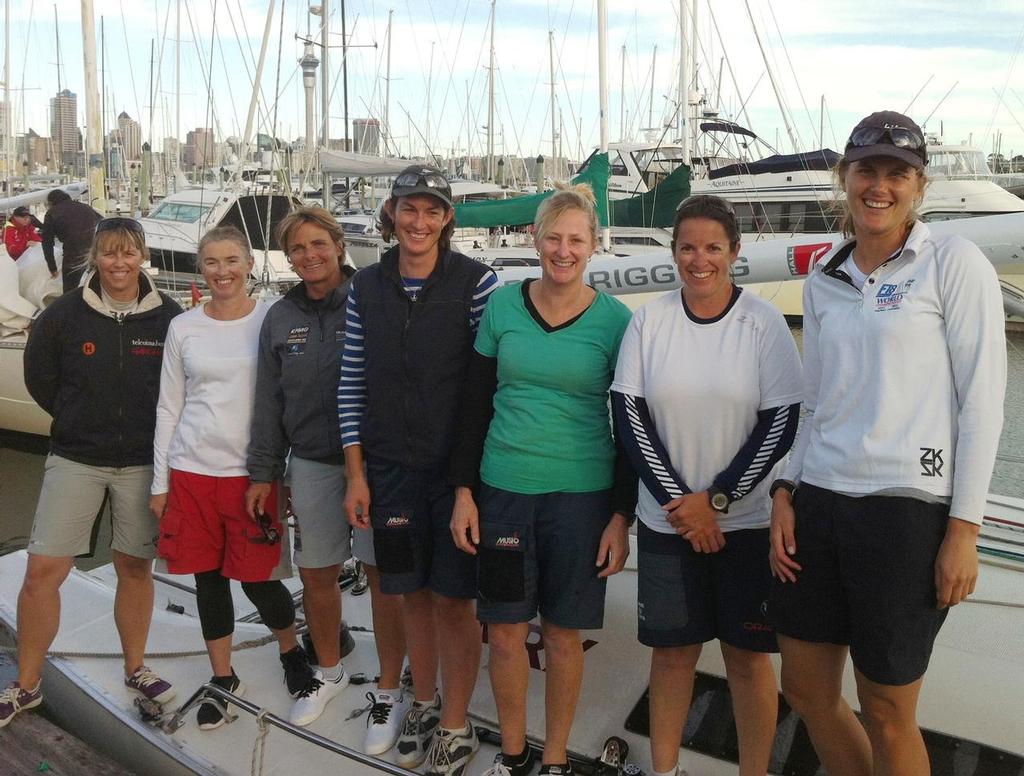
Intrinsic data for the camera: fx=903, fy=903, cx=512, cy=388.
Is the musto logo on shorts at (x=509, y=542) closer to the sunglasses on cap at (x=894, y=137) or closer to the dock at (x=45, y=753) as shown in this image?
the sunglasses on cap at (x=894, y=137)

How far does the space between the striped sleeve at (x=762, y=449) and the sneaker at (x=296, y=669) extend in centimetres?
193

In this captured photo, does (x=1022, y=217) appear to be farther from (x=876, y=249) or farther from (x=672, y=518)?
(x=672, y=518)

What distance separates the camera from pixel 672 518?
248 centimetres

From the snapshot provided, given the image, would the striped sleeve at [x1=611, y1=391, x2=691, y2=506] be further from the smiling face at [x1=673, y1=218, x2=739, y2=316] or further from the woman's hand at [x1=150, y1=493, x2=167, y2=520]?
the woman's hand at [x1=150, y1=493, x2=167, y2=520]

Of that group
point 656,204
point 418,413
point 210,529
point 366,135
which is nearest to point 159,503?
point 210,529

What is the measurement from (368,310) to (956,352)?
1735 mm

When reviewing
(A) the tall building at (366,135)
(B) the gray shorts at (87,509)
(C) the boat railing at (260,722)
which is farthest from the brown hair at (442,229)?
(A) the tall building at (366,135)

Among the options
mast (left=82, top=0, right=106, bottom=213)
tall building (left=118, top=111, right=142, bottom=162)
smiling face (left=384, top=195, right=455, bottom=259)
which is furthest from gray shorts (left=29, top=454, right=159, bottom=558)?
tall building (left=118, top=111, right=142, bottom=162)

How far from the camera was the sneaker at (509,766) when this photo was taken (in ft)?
9.18

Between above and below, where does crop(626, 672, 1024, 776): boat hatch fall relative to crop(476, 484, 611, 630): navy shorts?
below

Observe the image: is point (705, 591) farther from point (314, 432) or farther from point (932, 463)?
point (314, 432)

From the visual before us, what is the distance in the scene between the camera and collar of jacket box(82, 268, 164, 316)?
11.1 ft

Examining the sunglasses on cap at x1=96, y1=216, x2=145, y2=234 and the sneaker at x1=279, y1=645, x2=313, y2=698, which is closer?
the sunglasses on cap at x1=96, y1=216, x2=145, y2=234

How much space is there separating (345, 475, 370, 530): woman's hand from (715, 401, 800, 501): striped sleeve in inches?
46.2
